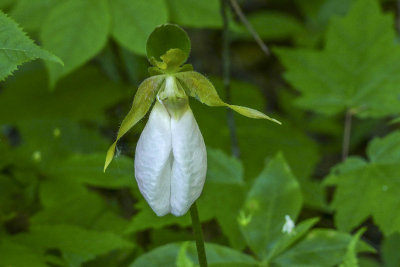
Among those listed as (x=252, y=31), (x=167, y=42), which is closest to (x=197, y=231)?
(x=167, y=42)

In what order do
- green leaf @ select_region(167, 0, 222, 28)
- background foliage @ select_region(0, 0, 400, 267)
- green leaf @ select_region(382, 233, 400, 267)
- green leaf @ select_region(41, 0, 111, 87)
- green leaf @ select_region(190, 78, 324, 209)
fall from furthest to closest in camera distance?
1. green leaf @ select_region(190, 78, 324, 209)
2. green leaf @ select_region(167, 0, 222, 28)
3. green leaf @ select_region(382, 233, 400, 267)
4. green leaf @ select_region(41, 0, 111, 87)
5. background foliage @ select_region(0, 0, 400, 267)

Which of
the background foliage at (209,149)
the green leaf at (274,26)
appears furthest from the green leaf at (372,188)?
the green leaf at (274,26)

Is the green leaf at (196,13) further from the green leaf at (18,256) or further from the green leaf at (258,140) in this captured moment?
the green leaf at (18,256)

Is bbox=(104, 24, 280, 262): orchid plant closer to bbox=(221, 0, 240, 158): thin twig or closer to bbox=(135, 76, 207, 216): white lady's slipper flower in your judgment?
bbox=(135, 76, 207, 216): white lady's slipper flower

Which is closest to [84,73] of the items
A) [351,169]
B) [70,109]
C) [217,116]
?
[70,109]

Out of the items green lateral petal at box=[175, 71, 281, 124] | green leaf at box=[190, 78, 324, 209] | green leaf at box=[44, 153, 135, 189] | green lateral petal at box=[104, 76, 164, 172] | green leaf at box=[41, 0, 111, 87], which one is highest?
green lateral petal at box=[175, 71, 281, 124]

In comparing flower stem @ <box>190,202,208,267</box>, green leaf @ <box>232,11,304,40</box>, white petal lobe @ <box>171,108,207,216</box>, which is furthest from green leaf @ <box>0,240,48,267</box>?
green leaf @ <box>232,11,304,40</box>

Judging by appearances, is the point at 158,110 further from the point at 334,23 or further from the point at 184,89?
the point at 334,23
